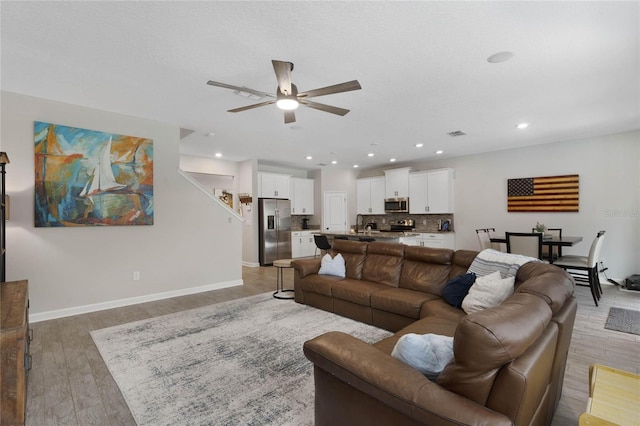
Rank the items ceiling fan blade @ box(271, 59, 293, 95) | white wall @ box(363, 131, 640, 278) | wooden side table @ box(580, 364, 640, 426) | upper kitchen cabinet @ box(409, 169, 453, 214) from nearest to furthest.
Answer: wooden side table @ box(580, 364, 640, 426) < ceiling fan blade @ box(271, 59, 293, 95) < white wall @ box(363, 131, 640, 278) < upper kitchen cabinet @ box(409, 169, 453, 214)

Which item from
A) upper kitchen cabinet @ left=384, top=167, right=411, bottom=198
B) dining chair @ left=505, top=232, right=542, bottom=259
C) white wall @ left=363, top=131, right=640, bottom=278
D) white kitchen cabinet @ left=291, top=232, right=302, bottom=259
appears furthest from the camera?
white kitchen cabinet @ left=291, top=232, right=302, bottom=259

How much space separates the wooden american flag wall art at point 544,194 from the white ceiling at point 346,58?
140 centimetres

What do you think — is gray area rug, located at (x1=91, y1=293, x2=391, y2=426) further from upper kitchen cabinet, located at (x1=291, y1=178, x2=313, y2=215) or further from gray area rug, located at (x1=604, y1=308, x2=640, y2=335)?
upper kitchen cabinet, located at (x1=291, y1=178, x2=313, y2=215)

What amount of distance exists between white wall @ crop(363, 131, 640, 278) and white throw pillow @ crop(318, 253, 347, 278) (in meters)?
4.49

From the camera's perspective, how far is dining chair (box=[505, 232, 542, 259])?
15.3 feet

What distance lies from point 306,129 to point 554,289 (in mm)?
4189

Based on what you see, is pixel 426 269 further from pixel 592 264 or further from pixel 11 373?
pixel 11 373

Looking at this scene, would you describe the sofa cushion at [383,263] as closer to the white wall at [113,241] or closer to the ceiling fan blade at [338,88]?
the ceiling fan blade at [338,88]

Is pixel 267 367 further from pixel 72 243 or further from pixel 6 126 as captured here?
pixel 6 126

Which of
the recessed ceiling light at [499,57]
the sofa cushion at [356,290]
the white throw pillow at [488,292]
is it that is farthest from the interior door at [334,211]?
the recessed ceiling light at [499,57]

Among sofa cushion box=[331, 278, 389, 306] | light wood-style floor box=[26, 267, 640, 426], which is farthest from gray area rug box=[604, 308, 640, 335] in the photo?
sofa cushion box=[331, 278, 389, 306]

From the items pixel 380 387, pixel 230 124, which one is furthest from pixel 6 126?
pixel 380 387

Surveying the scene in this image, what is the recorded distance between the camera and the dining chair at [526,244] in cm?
466

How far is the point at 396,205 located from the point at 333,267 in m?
4.77
